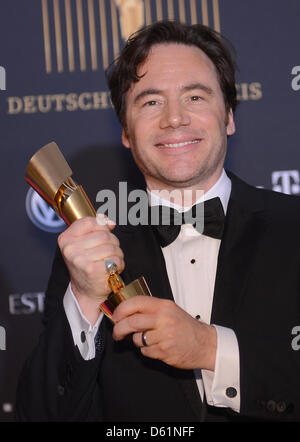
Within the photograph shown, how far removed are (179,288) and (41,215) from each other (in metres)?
0.89

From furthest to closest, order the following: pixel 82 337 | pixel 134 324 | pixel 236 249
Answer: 1. pixel 236 249
2. pixel 82 337
3. pixel 134 324

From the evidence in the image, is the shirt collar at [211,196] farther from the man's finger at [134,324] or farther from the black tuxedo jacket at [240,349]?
the man's finger at [134,324]

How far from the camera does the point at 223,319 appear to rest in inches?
61.6

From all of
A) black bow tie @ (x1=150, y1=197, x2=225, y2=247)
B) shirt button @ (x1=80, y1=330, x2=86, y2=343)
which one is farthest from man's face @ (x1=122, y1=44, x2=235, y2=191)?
shirt button @ (x1=80, y1=330, x2=86, y2=343)

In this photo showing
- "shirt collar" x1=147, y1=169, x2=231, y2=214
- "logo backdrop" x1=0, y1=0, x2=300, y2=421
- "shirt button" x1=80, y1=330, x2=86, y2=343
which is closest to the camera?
"shirt button" x1=80, y1=330, x2=86, y2=343

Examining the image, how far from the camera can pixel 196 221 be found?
→ 5.98 feet

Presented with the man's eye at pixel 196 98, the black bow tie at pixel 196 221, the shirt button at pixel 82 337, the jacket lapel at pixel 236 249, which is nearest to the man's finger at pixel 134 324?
the shirt button at pixel 82 337

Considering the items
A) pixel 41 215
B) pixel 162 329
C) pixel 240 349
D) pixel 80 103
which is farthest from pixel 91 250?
pixel 80 103

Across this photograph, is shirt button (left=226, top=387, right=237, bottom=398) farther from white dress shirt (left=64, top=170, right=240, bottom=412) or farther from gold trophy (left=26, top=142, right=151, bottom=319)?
gold trophy (left=26, top=142, right=151, bottom=319)

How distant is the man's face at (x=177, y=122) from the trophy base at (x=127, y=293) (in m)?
0.57

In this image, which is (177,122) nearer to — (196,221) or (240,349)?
(196,221)

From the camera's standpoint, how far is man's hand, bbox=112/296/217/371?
130 centimetres

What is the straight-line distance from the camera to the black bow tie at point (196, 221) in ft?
5.92

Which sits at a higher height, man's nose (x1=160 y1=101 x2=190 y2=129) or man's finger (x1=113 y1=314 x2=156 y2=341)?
man's nose (x1=160 y1=101 x2=190 y2=129)
